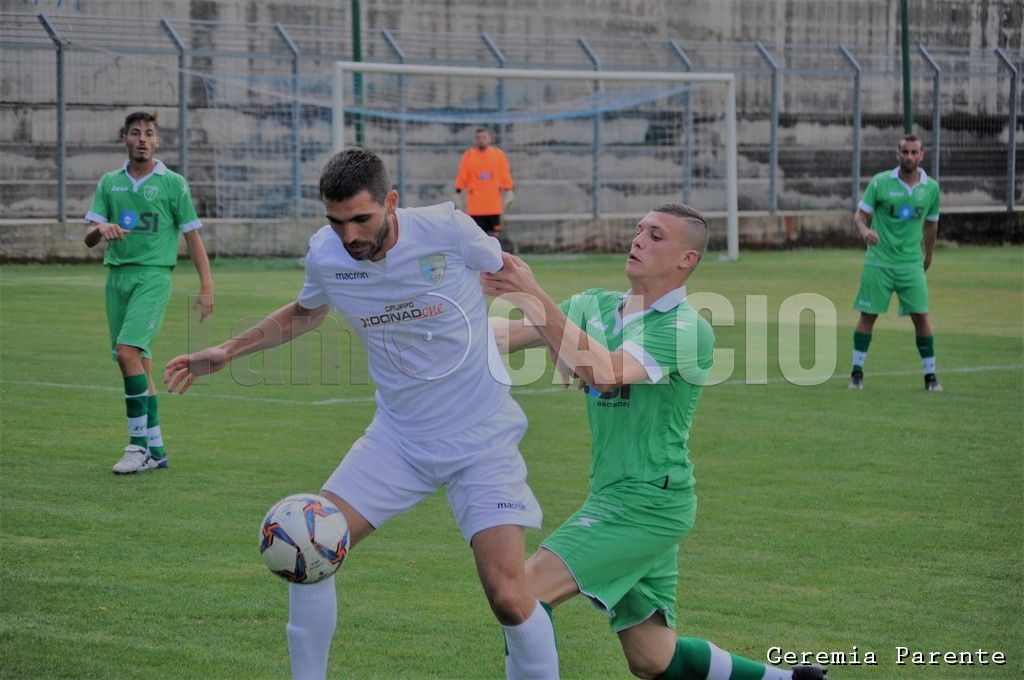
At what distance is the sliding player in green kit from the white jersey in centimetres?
20

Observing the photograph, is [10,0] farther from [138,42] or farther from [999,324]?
[999,324]

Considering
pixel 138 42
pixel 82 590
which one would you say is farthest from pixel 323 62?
pixel 82 590

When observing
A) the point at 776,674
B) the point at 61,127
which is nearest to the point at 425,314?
the point at 776,674

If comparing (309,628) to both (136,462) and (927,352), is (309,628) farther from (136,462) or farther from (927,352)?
(927,352)

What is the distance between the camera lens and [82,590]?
639 centimetres

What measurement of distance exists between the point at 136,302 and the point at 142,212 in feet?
2.25

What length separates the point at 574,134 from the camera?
2747cm

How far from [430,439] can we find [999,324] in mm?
13969

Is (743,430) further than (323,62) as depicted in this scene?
→ No

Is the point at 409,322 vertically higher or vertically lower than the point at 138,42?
lower

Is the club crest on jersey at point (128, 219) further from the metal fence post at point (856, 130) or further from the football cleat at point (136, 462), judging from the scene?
the metal fence post at point (856, 130)

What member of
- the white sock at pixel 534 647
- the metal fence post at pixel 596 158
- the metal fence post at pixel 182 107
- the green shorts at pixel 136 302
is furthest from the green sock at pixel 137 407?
the metal fence post at pixel 596 158

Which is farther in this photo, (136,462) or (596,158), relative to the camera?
(596,158)

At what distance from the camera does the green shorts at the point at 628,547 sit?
479 centimetres
